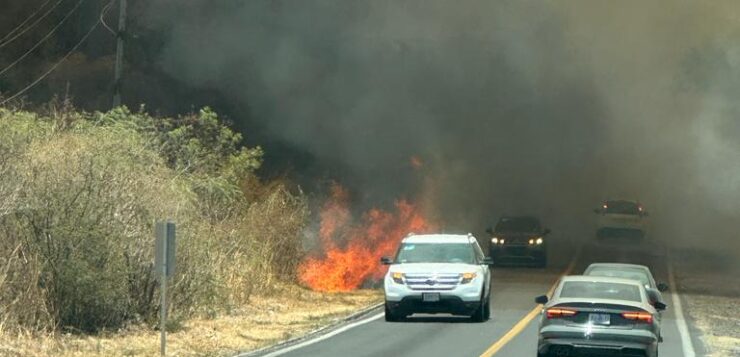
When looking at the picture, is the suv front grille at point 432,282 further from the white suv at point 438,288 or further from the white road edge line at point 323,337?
the white road edge line at point 323,337

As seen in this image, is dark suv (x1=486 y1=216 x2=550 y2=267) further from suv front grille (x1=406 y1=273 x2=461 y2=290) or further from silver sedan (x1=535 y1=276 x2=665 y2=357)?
silver sedan (x1=535 y1=276 x2=665 y2=357)

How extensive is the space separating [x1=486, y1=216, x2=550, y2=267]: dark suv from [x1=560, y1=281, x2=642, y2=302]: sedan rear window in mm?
25441

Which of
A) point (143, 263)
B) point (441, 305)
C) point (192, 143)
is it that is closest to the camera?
point (143, 263)

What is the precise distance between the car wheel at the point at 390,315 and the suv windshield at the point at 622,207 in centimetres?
2907

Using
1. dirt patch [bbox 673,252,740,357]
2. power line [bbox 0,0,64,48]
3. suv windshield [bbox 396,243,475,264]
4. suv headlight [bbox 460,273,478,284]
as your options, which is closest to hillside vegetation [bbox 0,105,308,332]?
suv windshield [bbox 396,243,475,264]

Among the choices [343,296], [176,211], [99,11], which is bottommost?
[343,296]

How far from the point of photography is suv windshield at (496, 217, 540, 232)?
47.2 metres

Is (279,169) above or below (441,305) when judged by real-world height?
above

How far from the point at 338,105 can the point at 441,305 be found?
24.3 m

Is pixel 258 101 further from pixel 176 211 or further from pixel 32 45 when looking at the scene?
pixel 176 211

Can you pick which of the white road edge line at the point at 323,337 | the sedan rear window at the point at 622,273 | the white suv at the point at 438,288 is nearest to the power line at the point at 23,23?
the white road edge line at the point at 323,337

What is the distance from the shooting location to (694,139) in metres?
64.6

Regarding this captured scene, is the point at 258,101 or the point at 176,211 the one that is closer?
the point at 176,211

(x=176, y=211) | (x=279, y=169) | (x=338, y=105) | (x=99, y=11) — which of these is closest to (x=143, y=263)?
(x=176, y=211)
